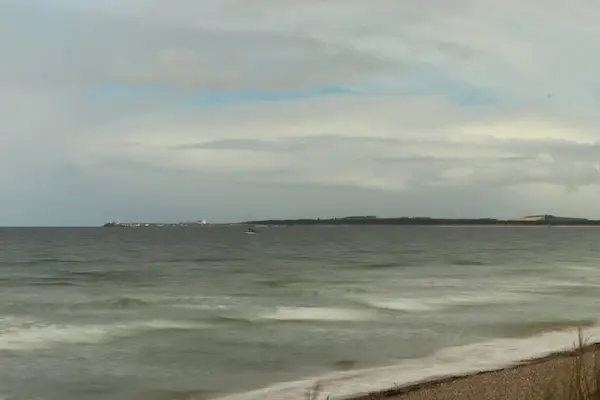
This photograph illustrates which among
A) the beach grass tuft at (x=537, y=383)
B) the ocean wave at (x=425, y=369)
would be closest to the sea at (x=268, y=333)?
the ocean wave at (x=425, y=369)

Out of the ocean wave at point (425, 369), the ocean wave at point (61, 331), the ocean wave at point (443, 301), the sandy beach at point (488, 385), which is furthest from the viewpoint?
the ocean wave at point (443, 301)

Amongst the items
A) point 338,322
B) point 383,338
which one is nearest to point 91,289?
point 338,322

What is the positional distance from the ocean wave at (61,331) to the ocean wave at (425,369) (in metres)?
7.17

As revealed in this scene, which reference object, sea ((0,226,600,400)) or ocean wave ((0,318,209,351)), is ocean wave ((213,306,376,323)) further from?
ocean wave ((0,318,209,351))

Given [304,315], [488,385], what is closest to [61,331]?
[304,315]

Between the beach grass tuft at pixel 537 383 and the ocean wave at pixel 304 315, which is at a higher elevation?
the beach grass tuft at pixel 537 383

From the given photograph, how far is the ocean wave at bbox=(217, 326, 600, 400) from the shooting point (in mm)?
10648

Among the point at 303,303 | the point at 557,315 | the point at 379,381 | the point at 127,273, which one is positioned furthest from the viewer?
the point at 127,273

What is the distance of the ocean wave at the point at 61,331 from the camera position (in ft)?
53.3

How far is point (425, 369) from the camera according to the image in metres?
12.2

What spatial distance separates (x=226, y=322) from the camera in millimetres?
19906

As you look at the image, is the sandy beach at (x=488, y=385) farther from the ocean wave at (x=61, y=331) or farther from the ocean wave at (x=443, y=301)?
the ocean wave at (x=443, y=301)

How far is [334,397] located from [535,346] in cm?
647

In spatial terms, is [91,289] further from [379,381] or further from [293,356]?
[379,381]
